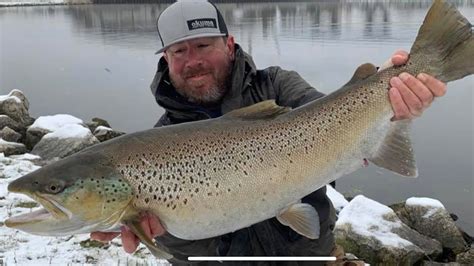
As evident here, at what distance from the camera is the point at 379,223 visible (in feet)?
22.6

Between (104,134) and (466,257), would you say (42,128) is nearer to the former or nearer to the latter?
(104,134)

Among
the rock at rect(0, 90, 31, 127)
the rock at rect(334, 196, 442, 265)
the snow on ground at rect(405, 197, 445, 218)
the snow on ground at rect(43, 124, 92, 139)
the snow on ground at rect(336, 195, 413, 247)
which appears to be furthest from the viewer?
the rock at rect(0, 90, 31, 127)

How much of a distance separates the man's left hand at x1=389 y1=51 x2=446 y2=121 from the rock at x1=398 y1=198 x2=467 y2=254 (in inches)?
219

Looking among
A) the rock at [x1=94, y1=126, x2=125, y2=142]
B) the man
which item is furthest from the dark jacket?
the rock at [x1=94, y1=126, x2=125, y2=142]

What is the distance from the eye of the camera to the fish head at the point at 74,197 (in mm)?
2529

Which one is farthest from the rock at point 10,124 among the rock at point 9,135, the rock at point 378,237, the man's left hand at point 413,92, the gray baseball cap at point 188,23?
the man's left hand at point 413,92

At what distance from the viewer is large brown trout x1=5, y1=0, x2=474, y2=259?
2600mm

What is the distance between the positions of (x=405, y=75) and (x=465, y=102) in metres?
11.1

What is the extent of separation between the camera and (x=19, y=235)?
5.48 m

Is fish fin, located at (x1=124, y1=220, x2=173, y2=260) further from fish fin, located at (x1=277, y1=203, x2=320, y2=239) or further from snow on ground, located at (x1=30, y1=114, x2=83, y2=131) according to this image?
snow on ground, located at (x1=30, y1=114, x2=83, y2=131)

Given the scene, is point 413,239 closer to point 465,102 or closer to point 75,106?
point 465,102

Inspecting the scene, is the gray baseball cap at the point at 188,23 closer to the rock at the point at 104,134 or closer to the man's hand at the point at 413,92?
the man's hand at the point at 413,92

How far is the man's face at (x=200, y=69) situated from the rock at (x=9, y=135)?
8.43m

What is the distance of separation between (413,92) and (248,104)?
1224 mm
